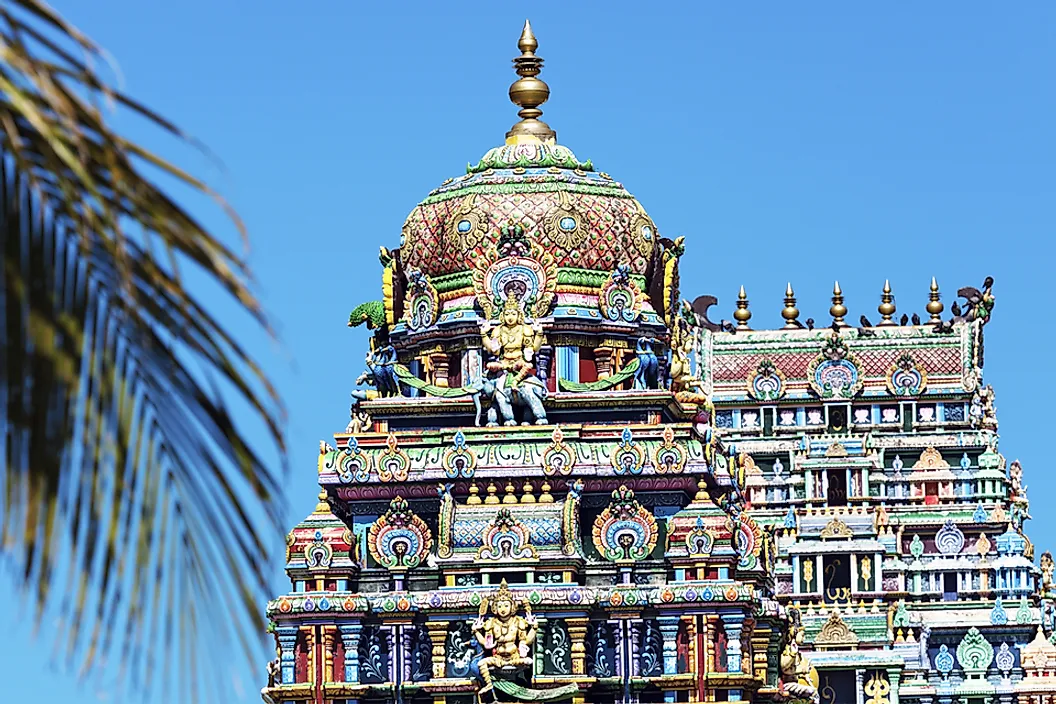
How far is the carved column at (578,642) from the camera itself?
48.3m

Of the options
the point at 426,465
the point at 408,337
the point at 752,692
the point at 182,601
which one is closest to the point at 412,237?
the point at 408,337

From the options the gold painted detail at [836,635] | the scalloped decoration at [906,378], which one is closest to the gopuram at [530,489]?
the gold painted detail at [836,635]

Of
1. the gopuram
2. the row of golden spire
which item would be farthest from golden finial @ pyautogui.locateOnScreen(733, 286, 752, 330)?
the gopuram

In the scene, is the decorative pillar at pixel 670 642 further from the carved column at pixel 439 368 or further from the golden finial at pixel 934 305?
the golden finial at pixel 934 305

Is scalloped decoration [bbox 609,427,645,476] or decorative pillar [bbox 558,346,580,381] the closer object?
scalloped decoration [bbox 609,427,645,476]

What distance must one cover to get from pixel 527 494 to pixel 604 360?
12.0 ft

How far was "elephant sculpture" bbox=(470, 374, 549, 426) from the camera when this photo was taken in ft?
164

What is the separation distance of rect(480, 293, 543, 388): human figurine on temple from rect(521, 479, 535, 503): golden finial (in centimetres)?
181

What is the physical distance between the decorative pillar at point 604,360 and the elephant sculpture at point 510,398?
185 cm

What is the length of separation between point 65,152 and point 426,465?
42.7 metres

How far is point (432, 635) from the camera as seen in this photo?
161ft

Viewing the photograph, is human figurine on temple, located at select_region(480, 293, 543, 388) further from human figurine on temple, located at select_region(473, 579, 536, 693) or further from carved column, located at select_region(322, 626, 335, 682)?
carved column, located at select_region(322, 626, 335, 682)

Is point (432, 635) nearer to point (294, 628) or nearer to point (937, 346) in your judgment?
point (294, 628)

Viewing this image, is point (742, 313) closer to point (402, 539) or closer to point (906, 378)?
point (906, 378)
